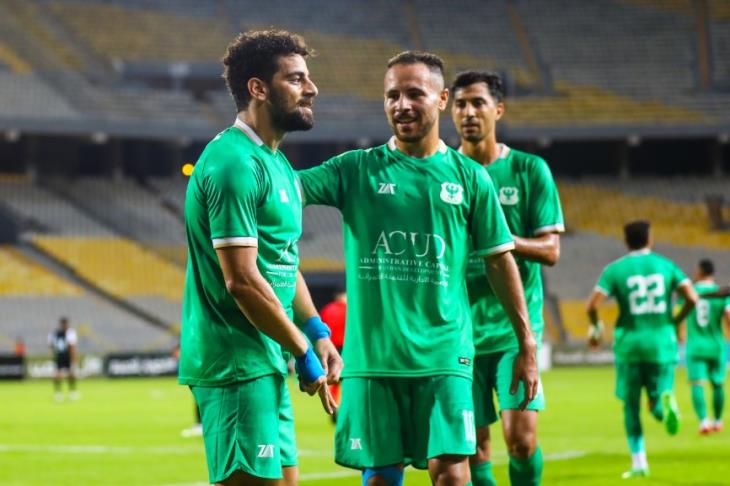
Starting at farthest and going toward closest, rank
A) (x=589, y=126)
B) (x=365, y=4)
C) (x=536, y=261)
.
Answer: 1. (x=365, y=4)
2. (x=589, y=126)
3. (x=536, y=261)

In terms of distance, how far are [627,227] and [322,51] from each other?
39099 mm

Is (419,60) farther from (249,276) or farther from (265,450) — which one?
(265,450)

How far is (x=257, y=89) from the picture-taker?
5.65 m

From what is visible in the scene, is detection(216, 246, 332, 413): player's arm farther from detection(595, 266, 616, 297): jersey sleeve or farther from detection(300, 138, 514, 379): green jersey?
detection(595, 266, 616, 297): jersey sleeve

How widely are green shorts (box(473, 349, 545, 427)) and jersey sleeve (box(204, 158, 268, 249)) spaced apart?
344 centimetres

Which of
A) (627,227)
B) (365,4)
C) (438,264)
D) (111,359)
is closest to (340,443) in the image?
(438,264)

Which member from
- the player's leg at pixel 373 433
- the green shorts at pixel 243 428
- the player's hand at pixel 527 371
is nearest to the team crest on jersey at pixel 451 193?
the player's hand at pixel 527 371

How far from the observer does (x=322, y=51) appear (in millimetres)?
51469

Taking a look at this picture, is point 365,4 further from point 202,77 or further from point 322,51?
point 202,77

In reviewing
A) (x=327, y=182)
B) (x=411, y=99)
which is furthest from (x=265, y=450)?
(x=411, y=99)

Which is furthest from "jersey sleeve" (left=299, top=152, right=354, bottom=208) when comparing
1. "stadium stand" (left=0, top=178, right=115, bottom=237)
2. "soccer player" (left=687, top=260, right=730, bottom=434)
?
"stadium stand" (left=0, top=178, right=115, bottom=237)

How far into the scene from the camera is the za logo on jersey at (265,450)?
215 inches

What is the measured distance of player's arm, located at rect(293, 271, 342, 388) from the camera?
5918mm

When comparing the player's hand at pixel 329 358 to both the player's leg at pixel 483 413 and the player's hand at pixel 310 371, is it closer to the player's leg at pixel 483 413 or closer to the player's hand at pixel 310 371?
the player's hand at pixel 310 371
